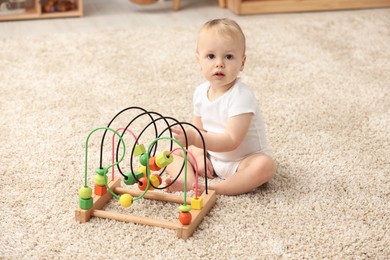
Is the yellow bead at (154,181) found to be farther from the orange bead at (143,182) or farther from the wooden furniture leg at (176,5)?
the wooden furniture leg at (176,5)

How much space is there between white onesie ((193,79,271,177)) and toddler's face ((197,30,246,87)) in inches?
1.6

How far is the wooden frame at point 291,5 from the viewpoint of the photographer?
299 centimetres

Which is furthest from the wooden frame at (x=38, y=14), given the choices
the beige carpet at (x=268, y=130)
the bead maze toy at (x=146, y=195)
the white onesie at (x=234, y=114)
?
the bead maze toy at (x=146, y=195)

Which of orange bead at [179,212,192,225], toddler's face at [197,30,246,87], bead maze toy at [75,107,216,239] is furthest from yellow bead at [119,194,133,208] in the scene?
toddler's face at [197,30,246,87]

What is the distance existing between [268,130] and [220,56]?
1.54ft

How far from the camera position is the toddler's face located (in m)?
1.34

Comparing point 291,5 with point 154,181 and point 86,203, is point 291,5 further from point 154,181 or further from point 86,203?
point 86,203

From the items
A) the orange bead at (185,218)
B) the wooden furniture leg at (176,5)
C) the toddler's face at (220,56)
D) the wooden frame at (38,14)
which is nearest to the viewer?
the orange bead at (185,218)

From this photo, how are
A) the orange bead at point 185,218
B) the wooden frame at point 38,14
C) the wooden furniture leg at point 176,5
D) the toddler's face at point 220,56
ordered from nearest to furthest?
the orange bead at point 185,218
the toddler's face at point 220,56
the wooden frame at point 38,14
the wooden furniture leg at point 176,5

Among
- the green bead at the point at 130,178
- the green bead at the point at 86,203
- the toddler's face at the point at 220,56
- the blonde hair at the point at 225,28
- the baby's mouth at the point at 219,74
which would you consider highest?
the blonde hair at the point at 225,28

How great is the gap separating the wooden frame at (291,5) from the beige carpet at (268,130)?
8 centimetres

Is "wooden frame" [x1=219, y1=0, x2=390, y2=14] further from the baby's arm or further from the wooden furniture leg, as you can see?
the baby's arm

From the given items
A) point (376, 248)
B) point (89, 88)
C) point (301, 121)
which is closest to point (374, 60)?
point (301, 121)

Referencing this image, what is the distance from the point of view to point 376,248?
122 centimetres
